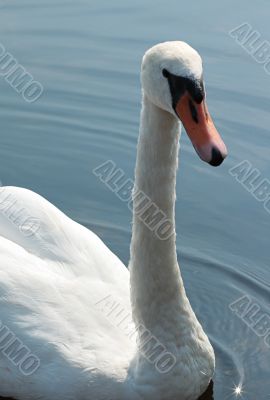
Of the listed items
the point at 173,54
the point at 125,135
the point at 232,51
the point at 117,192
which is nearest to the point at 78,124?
the point at 125,135

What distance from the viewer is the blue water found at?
787cm

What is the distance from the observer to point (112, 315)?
21.0 feet

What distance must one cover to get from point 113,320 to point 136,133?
13.6 ft

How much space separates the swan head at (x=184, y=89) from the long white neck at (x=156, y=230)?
0.22m

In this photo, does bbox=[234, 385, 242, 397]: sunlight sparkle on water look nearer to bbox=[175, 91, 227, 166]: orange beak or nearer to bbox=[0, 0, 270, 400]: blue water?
bbox=[0, 0, 270, 400]: blue water

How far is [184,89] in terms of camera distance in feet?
17.3

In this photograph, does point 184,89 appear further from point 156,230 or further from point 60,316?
point 60,316

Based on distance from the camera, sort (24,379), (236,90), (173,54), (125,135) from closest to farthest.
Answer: (173,54) < (24,379) < (125,135) < (236,90)

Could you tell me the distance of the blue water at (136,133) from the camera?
310 inches

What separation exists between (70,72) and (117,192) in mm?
2671

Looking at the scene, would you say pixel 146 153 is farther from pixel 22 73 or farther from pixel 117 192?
pixel 22 73
